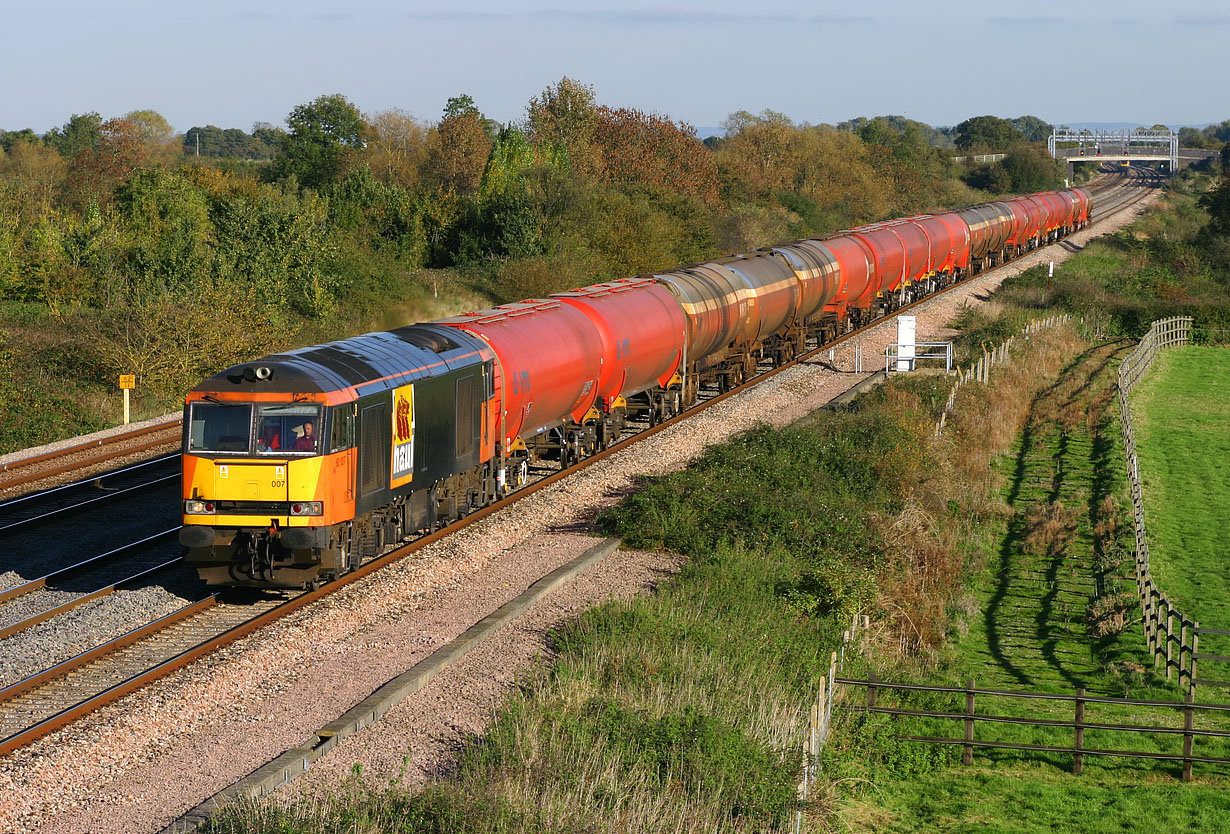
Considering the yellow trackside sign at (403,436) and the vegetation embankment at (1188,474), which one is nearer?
the yellow trackside sign at (403,436)

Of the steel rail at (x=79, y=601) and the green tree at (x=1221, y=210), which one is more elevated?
the green tree at (x=1221, y=210)

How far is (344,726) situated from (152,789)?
1945mm

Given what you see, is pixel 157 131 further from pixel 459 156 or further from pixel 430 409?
pixel 430 409

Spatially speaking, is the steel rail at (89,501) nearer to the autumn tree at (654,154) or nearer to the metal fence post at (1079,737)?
the metal fence post at (1079,737)

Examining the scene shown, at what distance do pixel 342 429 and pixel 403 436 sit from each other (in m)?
2.00

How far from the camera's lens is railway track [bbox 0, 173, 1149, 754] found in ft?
44.9

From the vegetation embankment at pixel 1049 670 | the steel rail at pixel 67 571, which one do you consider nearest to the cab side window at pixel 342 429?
the steel rail at pixel 67 571

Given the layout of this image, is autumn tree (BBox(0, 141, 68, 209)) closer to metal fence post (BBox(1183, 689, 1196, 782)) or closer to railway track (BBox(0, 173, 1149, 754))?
railway track (BBox(0, 173, 1149, 754))

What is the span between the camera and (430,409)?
19750 millimetres

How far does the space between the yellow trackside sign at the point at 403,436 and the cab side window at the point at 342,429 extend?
4.56ft

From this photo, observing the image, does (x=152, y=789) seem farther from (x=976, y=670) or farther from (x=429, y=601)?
(x=976, y=670)

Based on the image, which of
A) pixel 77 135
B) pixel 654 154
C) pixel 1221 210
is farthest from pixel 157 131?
pixel 1221 210

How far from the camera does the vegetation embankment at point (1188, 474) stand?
26.0 meters

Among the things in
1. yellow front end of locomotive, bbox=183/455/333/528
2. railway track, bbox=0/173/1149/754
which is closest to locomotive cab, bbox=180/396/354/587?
yellow front end of locomotive, bbox=183/455/333/528
